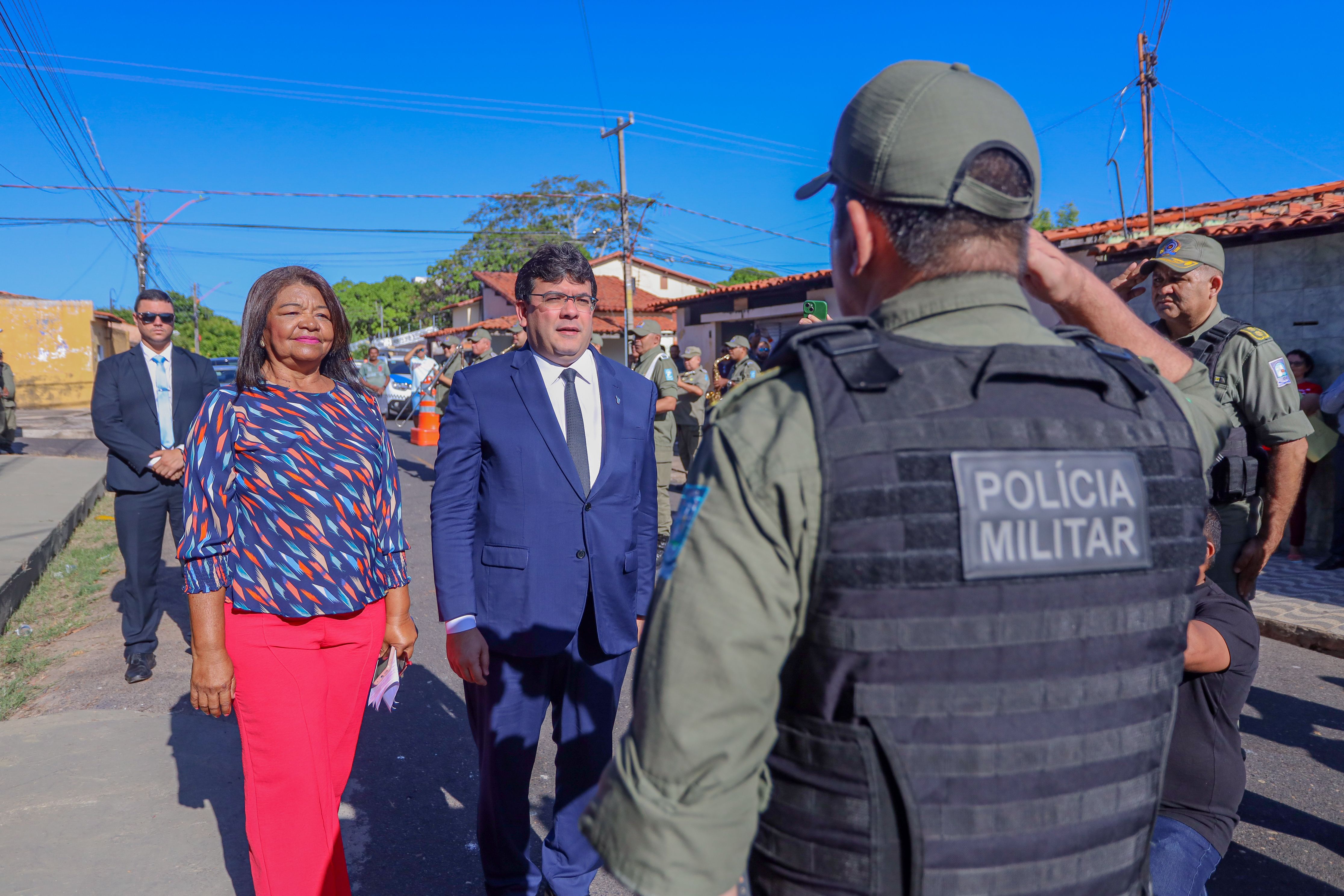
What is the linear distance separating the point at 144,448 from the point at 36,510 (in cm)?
484

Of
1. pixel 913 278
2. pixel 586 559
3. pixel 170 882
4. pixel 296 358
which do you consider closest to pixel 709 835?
pixel 913 278

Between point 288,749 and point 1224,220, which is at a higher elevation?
point 1224,220

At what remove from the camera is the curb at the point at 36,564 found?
5320mm

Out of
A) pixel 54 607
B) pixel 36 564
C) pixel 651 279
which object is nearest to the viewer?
pixel 54 607

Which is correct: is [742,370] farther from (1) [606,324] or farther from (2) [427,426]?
(1) [606,324]

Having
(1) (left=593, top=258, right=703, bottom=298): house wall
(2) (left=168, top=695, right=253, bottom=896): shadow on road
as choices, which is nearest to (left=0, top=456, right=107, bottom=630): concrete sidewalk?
(2) (left=168, top=695, right=253, bottom=896): shadow on road

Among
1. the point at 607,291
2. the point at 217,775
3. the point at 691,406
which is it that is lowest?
the point at 217,775

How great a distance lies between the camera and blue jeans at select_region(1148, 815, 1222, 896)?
1842 mm

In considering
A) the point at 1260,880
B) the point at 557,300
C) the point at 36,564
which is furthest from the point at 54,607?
the point at 1260,880

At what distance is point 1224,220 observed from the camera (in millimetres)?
11820

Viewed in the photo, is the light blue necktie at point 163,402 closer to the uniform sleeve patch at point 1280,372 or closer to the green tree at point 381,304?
the uniform sleeve patch at point 1280,372

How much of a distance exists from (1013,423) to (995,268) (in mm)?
250

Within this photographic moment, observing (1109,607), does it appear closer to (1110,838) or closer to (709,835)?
(1110,838)

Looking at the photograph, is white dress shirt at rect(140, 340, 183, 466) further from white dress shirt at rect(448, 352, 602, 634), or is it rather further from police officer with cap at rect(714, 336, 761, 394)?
police officer with cap at rect(714, 336, 761, 394)
